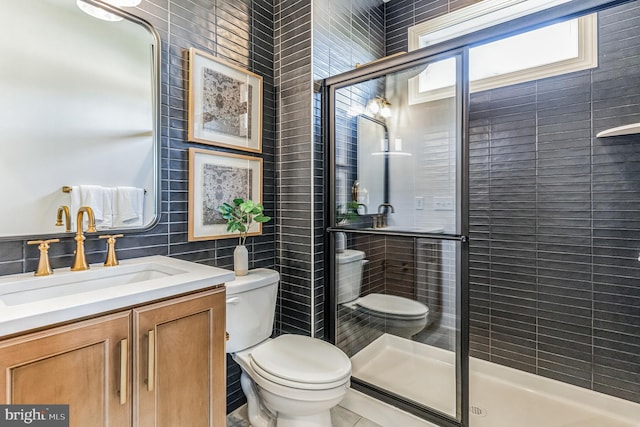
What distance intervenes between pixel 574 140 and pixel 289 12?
181 cm

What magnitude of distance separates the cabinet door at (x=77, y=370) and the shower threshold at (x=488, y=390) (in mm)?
1359

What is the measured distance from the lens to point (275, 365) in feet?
4.58

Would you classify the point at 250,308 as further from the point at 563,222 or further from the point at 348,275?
the point at 563,222

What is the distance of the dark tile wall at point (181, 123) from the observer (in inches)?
49.7

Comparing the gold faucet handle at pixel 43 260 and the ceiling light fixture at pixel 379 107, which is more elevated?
the ceiling light fixture at pixel 379 107

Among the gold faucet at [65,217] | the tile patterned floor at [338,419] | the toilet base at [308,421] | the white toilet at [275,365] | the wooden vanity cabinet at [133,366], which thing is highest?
the gold faucet at [65,217]

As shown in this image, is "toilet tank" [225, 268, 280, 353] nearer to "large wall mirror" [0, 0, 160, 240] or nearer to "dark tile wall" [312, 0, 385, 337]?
"dark tile wall" [312, 0, 385, 337]

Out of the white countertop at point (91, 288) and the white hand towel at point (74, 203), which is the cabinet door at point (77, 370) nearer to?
the white countertop at point (91, 288)

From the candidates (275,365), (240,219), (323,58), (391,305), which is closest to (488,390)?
(391,305)

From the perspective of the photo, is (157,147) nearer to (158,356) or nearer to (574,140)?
(158,356)

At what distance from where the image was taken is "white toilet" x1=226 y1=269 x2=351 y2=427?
4.28ft

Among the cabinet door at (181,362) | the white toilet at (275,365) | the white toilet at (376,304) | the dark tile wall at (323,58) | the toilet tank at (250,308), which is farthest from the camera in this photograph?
the white toilet at (376,304)

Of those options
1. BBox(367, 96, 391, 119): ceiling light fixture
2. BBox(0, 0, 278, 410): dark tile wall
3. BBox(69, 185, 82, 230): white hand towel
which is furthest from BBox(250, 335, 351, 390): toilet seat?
BBox(367, 96, 391, 119): ceiling light fixture

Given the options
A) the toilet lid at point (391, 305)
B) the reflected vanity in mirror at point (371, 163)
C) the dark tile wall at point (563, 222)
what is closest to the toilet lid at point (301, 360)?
the toilet lid at point (391, 305)
